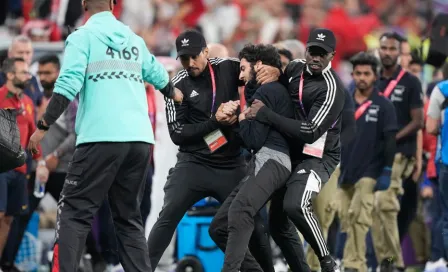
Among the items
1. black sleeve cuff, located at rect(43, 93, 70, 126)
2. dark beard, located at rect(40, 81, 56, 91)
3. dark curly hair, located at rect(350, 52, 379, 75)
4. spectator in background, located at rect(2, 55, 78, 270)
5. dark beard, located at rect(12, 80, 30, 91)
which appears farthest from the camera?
dark beard, located at rect(40, 81, 56, 91)

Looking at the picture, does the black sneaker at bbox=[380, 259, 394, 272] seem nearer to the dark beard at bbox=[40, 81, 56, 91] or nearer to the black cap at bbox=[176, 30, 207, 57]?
the black cap at bbox=[176, 30, 207, 57]

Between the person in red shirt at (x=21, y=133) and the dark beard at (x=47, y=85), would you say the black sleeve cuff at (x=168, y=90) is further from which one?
the dark beard at (x=47, y=85)

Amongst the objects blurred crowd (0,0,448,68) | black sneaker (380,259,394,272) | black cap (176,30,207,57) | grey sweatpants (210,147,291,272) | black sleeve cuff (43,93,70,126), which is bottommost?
black sneaker (380,259,394,272)

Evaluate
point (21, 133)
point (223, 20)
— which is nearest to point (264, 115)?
point (21, 133)

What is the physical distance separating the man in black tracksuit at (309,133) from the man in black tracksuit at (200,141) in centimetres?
41

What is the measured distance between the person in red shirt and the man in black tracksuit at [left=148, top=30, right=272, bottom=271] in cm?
234

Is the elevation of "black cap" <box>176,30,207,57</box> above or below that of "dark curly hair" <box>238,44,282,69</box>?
above

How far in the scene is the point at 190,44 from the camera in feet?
35.7

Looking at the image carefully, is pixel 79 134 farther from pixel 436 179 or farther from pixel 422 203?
pixel 422 203

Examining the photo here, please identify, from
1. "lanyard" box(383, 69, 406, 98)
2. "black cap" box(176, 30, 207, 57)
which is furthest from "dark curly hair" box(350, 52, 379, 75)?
"black cap" box(176, 30, 207, 57)

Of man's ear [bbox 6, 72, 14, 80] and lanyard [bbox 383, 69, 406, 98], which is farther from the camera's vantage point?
lanyard [bbox 383, 69, 406, 98]

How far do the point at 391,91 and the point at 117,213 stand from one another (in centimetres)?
517

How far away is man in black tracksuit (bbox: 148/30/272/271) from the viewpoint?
10930 mm

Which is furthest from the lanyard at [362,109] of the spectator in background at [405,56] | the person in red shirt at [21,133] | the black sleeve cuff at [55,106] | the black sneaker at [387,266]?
the black sleeve cuff at [55,106]
